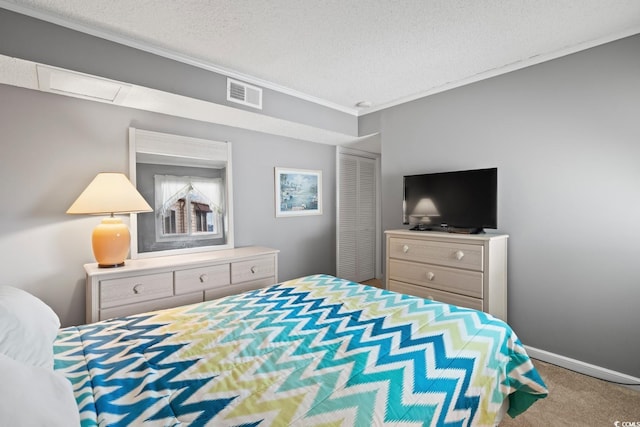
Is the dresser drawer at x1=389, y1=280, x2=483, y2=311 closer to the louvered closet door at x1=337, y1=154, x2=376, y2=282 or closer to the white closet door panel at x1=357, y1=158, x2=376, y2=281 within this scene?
the louvered closet door at x1=337, y1=154, x2=376, y2=282

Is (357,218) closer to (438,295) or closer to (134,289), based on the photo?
(438,295)

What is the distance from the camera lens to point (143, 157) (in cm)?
267

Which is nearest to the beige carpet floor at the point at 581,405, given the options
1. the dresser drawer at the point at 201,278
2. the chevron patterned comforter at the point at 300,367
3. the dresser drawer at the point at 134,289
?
the chevron patterned comforter at the point at 300,367

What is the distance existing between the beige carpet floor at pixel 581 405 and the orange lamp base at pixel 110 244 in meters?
2.77

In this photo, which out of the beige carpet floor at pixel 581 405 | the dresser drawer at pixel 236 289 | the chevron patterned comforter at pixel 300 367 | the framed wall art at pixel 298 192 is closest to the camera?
the chevron patterned comforter at pixel 300 367

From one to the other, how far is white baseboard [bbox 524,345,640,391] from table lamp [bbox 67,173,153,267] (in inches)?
134

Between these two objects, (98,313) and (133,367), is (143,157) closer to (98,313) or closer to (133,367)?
(98,313)

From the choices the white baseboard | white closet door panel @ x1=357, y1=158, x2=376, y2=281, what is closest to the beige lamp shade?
white closet door panel @ x1=357, y1=158, x2=376, y2=281

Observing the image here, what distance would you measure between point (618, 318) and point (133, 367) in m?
3.02

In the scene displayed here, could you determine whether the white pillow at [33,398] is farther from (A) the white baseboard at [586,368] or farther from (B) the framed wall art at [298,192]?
(A) the white baseboard at [586,368]

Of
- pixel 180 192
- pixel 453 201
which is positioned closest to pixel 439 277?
pixel 453 201

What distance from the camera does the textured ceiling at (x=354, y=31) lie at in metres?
1.84

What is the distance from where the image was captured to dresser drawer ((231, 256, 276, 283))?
2734 millimetres

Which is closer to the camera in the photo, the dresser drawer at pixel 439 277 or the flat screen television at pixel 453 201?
the dresser drawer at pixel 439 277
